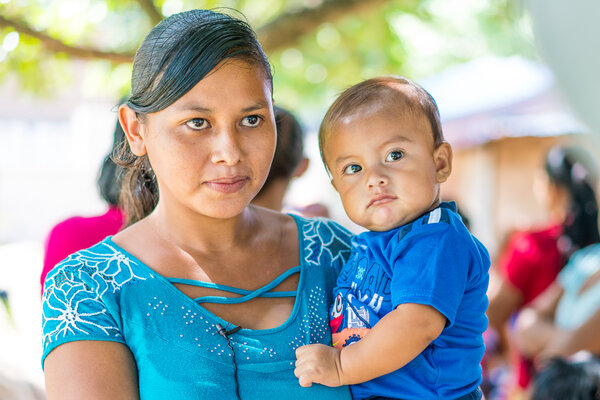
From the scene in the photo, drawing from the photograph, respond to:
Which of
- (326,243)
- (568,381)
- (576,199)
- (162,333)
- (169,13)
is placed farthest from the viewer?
(169,13)

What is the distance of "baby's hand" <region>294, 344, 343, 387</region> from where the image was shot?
5.13 feet

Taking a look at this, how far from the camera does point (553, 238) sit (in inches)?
176

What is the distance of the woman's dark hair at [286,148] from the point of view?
296 cm

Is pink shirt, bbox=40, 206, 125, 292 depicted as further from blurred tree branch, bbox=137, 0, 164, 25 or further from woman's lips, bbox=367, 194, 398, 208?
blurred tree branch, bbox=137, 0, 164, 25

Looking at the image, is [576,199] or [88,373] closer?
[88,373]

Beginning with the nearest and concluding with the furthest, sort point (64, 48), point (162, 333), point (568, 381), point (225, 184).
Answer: point (162, 333) → point (225, 184) → point (568, 381) → point (64, 48)

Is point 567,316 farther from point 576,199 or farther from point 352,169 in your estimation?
point 352,169

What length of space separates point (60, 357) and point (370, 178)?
2.83 feet

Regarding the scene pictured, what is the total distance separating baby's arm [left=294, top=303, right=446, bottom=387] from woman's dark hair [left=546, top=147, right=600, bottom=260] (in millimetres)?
3199

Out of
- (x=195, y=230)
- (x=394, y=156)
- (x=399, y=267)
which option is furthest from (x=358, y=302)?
(x=195, y=230)

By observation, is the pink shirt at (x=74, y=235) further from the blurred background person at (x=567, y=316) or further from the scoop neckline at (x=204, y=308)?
the blurred background person at (x=567, y=316)

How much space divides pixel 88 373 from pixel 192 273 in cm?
39

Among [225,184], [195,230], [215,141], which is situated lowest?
[195,230]

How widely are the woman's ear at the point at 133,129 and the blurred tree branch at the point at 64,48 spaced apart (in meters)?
2.42
